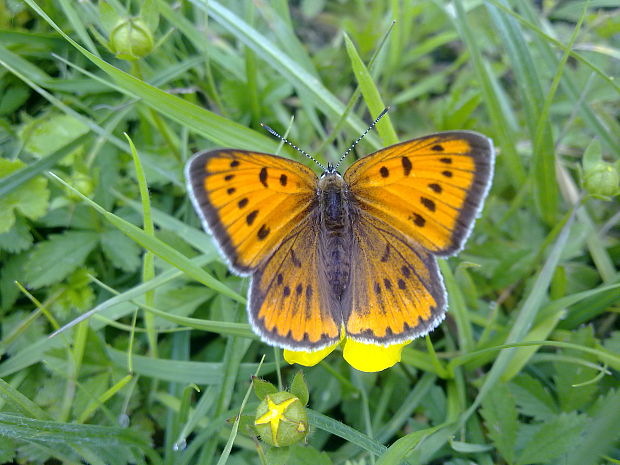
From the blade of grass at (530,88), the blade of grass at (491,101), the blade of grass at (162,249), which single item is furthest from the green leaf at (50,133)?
the blade of grass at (530,88)

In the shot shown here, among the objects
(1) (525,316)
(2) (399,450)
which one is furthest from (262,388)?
(1) (525,316)

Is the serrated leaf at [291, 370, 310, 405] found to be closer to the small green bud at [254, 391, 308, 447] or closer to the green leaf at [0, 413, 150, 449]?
the small green bud at [254, 391, 308, 447]

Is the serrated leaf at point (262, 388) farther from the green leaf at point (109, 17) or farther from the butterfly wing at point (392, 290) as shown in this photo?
the green leaf at point (109, 17)

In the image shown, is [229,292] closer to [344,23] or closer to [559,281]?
[559,281]

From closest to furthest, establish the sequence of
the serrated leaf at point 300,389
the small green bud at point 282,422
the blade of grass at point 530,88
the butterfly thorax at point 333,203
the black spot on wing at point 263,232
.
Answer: the small green bud at point 282,422 → the serrated leaf at point 300,389 → the black spot on wing at point 263,232 → the butterfly thorax at point 333,203 → the blade of grass at point 530,88

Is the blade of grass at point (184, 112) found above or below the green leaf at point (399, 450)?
above

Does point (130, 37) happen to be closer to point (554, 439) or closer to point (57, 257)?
point (57, 257)
